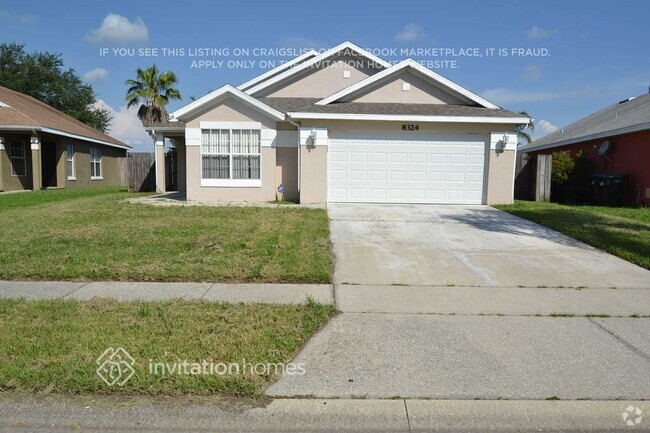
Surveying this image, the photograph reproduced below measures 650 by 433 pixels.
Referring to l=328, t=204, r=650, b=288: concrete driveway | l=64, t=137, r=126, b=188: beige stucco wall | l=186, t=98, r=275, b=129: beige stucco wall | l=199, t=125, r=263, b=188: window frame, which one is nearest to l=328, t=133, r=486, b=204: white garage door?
l=199, t=125, r=263, b=188: window frame

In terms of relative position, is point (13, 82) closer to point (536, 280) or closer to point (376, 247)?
point (376, 247)

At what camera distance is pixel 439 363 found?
3.82m

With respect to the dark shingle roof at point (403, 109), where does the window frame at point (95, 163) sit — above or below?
below

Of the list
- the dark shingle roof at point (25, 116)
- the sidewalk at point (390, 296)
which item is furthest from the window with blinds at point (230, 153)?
the dark shingle roof at point (25, 116)

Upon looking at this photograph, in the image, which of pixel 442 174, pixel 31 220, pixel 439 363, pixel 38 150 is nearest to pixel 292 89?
pixel 442 174

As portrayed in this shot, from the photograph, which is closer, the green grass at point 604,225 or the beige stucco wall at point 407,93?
the green grass at point 604,225

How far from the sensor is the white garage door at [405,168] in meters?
14.1

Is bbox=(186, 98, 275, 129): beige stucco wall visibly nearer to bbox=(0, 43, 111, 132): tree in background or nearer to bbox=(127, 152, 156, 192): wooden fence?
bbox=(127, 152, 156, 192): wooden fence

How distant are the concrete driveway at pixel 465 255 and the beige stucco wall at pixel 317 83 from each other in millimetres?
8159

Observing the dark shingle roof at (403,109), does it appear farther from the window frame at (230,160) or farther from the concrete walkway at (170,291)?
the concrete walkway at (170,291)

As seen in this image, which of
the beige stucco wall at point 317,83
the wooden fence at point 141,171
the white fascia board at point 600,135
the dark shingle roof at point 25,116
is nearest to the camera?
the white fascia board at point 600,135

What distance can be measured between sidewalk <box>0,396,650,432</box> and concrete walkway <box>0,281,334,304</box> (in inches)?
82.8

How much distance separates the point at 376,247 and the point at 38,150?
64.5 feet

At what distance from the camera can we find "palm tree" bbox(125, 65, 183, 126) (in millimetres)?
30297
